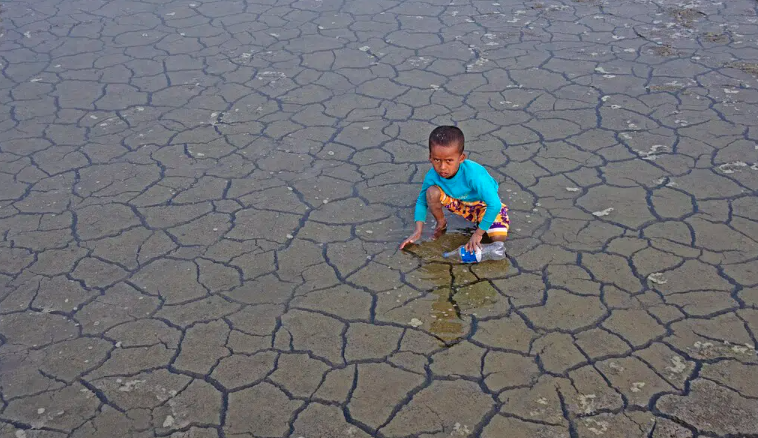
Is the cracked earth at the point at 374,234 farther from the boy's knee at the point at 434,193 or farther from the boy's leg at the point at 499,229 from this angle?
the boy's knee at the point at 434,193

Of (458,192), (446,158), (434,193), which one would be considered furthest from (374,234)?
(446,158)

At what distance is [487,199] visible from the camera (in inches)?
144

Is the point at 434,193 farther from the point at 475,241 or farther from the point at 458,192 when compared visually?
the point at 475,241

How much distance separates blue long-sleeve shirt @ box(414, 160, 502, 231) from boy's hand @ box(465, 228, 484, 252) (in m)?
0.03

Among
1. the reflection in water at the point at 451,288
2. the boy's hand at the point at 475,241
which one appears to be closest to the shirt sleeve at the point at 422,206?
the reflection in water at the point at 451,288

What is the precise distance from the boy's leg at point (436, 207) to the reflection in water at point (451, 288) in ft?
0.16

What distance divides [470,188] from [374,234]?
608mm

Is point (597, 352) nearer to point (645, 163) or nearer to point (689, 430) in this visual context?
point (689, 430)

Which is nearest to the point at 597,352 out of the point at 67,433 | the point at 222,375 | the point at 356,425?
the point at 356,425

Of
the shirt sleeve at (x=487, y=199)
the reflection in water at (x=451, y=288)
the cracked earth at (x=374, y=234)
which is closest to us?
the cracked earth at (x=374, y=234)

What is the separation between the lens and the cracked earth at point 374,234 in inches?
116

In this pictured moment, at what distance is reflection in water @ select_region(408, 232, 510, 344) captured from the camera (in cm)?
334

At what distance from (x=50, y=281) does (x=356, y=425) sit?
191 cm

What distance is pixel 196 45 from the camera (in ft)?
22.1
